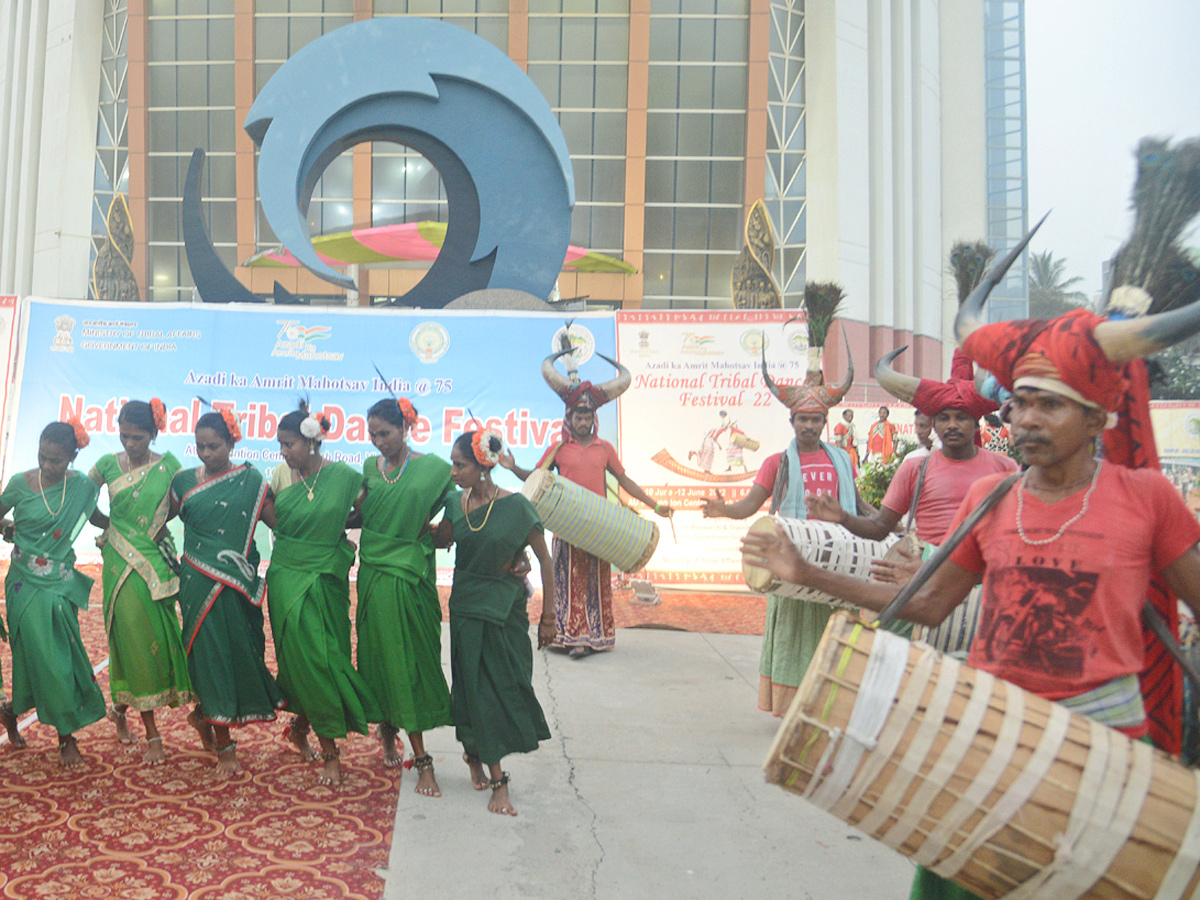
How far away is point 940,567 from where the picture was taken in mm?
2219

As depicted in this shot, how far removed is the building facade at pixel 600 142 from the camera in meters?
21.9

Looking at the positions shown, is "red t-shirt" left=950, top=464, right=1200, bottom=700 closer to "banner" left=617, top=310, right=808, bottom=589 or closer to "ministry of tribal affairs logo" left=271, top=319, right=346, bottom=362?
"banner" left=617, top=310, right=808, bottom=589

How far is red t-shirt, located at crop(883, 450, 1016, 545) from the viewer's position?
392 centimetres

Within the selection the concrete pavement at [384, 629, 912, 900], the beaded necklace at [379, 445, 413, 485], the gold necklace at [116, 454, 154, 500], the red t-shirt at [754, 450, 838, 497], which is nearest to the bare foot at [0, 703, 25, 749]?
the gold necklace at [116, 454, 154, 500]

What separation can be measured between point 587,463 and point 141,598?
310 cm

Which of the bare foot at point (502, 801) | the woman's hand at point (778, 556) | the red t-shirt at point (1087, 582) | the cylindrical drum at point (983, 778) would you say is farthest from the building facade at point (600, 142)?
the cylindrical drum at point (983, 778)

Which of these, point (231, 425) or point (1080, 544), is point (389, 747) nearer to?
point (231, 425)

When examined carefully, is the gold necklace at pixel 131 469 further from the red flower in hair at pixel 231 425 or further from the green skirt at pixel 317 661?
the green skirt at pixel 317 661

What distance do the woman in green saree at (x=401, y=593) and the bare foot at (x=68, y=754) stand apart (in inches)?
49.5

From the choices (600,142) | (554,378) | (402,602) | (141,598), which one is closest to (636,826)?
(402,602)

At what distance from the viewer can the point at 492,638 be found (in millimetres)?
3699

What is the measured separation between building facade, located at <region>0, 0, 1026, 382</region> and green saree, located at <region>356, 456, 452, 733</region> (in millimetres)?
18710

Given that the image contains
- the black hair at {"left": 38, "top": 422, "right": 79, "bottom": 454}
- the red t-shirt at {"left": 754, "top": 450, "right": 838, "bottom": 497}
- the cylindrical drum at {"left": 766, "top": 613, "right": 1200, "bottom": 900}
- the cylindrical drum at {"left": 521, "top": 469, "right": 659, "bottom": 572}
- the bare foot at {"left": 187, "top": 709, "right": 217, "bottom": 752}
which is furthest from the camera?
the cylindrical drum at {"left": 521, "top": 469, "right": 659, "bottom": 572}

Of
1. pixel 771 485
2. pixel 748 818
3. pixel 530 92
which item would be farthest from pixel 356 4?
pixel 748 818
